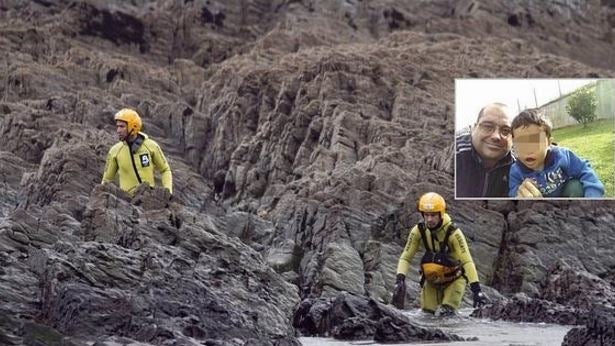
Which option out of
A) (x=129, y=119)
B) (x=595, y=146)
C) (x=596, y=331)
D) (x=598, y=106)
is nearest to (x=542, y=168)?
(x=595, y=146)

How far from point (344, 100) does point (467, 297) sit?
14681mm

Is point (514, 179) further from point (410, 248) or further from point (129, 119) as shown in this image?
point (129, 119)

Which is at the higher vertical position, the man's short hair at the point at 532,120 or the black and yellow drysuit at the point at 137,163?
the man's short hair at the point at 532,120

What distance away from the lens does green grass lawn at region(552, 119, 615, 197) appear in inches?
1006

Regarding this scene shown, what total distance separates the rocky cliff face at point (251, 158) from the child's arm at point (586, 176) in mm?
1352

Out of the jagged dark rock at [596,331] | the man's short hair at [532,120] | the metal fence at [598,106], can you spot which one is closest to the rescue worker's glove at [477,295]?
the jagged dark rock at [596,331]

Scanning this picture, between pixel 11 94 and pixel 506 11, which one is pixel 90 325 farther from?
pixel 506 11

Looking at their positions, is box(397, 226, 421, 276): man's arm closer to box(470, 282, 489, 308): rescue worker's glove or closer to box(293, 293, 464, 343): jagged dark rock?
box(470, 282, 489, 308): rescue worker's glove

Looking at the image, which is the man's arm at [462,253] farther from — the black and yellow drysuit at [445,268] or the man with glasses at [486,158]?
the man with glasses at [486,158]

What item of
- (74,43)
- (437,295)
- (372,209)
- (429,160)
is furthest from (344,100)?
(437,295)

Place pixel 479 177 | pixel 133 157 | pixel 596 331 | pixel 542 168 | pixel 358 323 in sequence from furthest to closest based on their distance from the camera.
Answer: pixel 479 177 → pixel 542 168 → pixel 133 157 → pixel 358 323 → pixel 596 331

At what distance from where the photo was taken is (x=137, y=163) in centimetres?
2102

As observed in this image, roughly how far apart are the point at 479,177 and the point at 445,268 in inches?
216

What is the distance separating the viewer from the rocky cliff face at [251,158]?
647 inches
